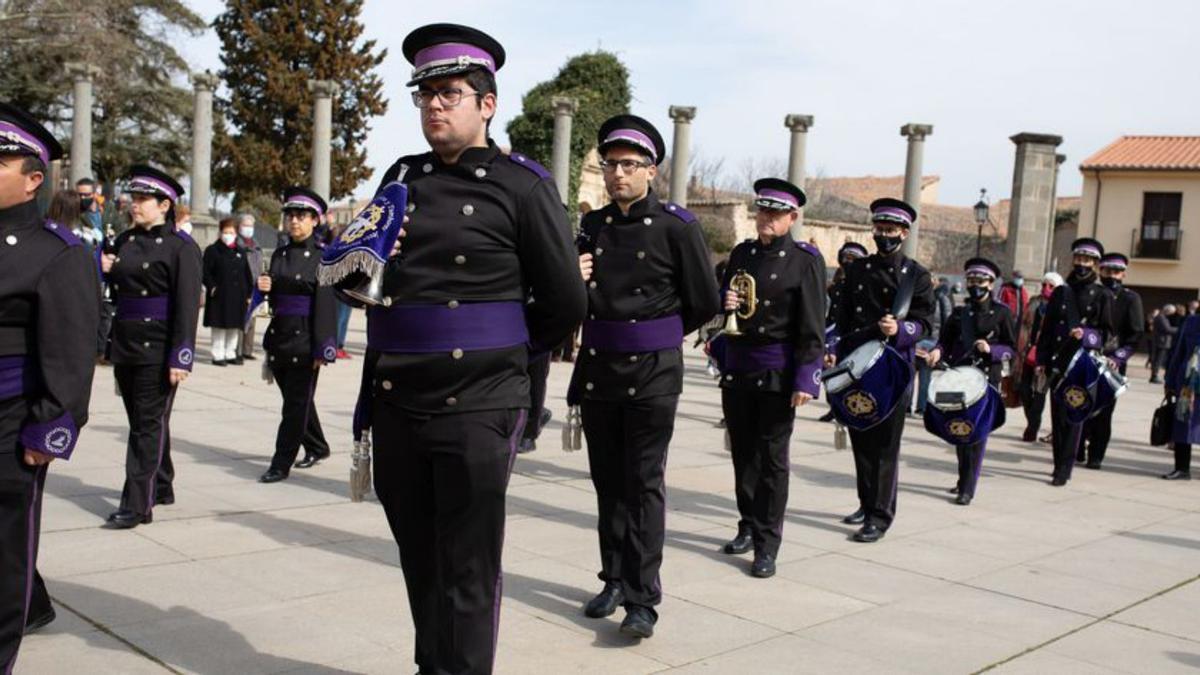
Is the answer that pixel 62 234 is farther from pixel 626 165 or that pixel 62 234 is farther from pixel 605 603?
pixel 605 603

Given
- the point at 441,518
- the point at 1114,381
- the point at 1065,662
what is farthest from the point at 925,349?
the point at 441,518

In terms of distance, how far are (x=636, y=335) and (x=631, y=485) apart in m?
0.70

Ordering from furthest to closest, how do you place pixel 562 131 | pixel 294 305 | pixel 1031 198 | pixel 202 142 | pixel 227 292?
pixel 562 131 < pixel 202 142 < pixel 1031 198 < pixel 227 292 < pixel 294 305

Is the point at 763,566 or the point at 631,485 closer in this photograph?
the point at 631,485

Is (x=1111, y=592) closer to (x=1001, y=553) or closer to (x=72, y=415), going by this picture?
(x=1001, y=553)

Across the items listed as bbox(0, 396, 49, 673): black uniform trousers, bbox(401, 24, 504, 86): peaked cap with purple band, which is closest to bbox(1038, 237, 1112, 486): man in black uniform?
bbox(401, 24, 504, 86): peaked cap with purple band

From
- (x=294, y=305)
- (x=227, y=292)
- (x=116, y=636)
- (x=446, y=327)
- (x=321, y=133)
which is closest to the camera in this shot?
(x=446, y=327)

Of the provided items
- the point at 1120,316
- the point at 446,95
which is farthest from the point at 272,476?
the point at 1120,316

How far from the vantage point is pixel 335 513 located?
24.6 ft

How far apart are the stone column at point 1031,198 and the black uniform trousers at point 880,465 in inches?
738

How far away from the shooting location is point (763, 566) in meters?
6.45

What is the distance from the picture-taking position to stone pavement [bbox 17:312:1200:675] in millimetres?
4965

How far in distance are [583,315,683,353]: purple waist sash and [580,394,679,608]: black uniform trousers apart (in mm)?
247

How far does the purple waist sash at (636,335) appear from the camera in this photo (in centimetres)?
548
